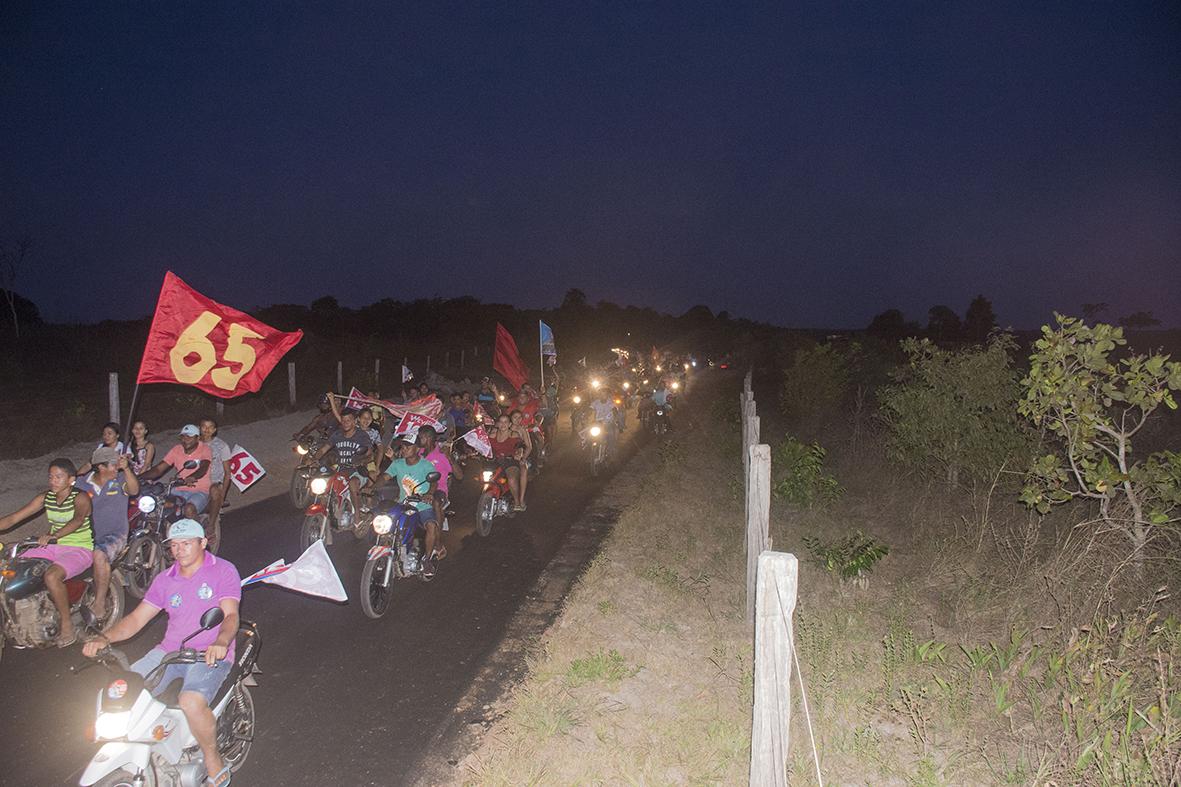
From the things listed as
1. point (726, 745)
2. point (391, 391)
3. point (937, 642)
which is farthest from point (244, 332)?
point (391, 391)

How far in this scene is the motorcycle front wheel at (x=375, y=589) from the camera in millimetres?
6770

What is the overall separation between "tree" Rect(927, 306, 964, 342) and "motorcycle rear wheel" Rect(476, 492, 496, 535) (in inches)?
2195

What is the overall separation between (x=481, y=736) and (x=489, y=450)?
589 centimetres

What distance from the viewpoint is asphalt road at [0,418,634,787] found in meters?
4.52

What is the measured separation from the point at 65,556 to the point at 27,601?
418 mm

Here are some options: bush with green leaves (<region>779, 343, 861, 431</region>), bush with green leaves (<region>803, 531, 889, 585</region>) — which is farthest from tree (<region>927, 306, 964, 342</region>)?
bush with green leaves (<region>803, 531, 889, 585</region>)

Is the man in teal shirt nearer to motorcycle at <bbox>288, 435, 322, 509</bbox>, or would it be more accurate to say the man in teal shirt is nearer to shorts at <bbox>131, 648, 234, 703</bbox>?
motorcycle at <bbox>288, 435, 322, 509</bbox>

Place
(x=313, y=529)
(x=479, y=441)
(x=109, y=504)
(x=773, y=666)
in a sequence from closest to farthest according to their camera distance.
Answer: (x=773, y=666), (x=109, y=504), (x=313, y=529), (x=479, y=441)

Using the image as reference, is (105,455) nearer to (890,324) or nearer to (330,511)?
(330,511)

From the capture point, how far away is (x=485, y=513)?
10.1 meters

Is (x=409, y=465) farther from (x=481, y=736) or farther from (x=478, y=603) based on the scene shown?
(x=481, y=736)

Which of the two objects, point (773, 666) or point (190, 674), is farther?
point (190, 674)

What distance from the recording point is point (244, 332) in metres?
8.48

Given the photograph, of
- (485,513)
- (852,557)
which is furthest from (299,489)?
(852,557)
